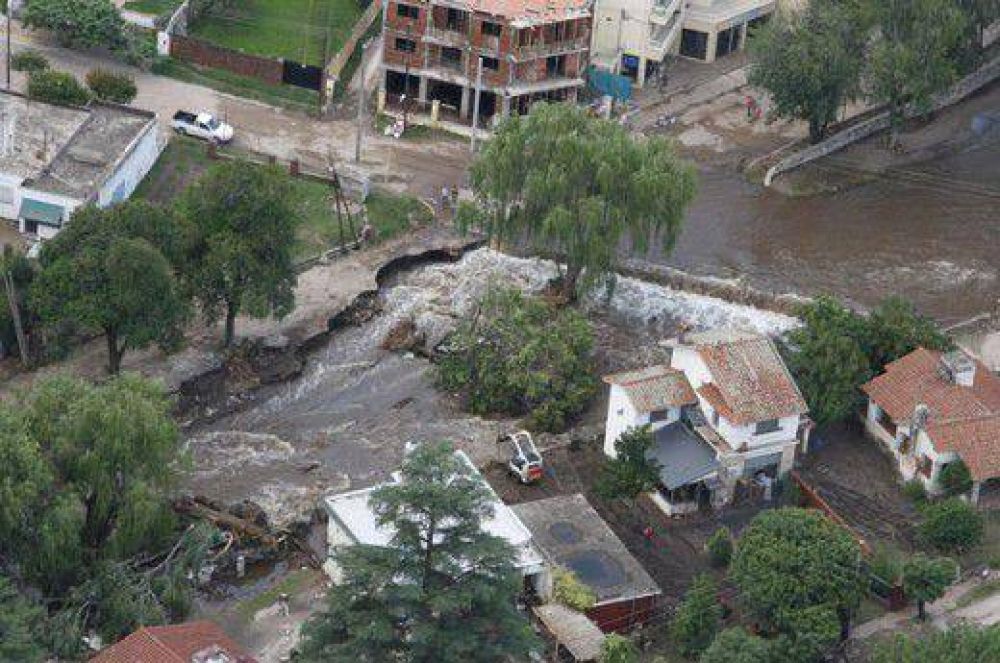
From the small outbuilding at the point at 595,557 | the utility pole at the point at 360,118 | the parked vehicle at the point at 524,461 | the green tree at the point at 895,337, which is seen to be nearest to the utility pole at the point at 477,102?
the utility pole at the point at 360,118

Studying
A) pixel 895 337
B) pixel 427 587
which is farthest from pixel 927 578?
pixel 427 587

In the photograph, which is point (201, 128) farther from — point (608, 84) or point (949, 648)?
point (949, 648)

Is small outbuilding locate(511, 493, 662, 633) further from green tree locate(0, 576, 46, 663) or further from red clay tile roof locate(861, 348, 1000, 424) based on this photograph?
green tree locate(0, 576, 46, 663)

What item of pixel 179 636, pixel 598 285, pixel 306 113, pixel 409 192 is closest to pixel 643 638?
pixel 179 636

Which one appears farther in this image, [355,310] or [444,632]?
[355,310]

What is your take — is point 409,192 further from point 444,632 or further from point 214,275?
point 444,632

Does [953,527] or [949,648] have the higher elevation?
[949,648]
